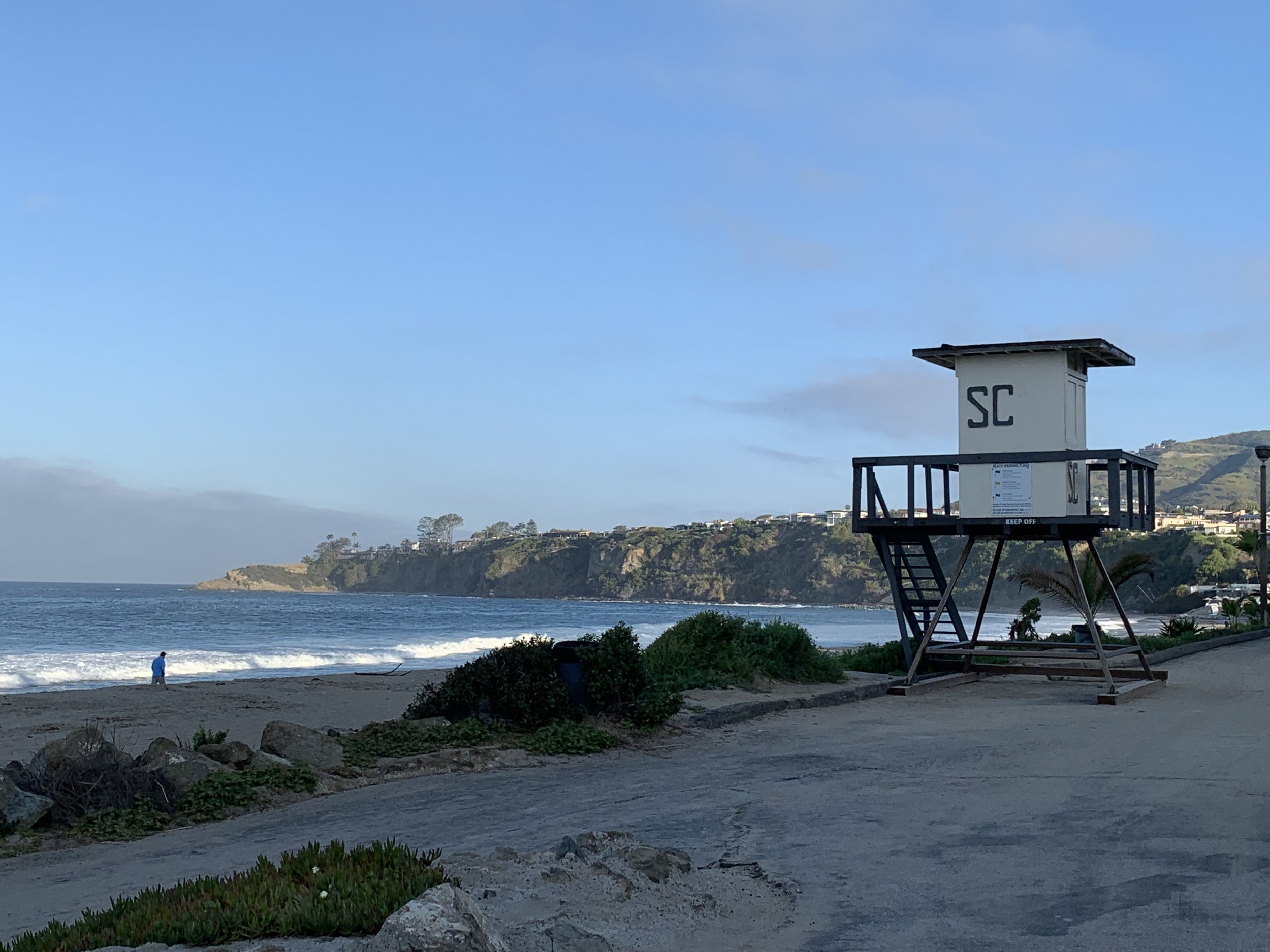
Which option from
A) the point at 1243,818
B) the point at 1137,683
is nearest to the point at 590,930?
the point at 1243,818

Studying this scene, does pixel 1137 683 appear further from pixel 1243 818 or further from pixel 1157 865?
pixel 1157 865

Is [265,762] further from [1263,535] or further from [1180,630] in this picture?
[1263,535]

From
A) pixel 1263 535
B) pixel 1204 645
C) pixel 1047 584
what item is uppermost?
pixel 1263 535

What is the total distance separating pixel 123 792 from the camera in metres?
8.79

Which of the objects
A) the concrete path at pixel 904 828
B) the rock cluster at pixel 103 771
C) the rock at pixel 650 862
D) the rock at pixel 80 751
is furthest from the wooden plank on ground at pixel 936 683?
the rock at pixel 650 862

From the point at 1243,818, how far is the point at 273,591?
202 meters

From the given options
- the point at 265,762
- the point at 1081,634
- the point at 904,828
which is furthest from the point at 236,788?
the point at 1081,634

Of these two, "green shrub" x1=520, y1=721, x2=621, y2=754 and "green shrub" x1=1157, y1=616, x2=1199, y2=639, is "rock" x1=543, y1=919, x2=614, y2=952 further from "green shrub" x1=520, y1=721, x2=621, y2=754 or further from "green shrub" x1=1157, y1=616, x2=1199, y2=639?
"green shrub" x1=1157, y1=616, x2=1199, y2=639

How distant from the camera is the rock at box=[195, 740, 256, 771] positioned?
9992 mm

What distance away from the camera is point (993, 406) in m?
18.1

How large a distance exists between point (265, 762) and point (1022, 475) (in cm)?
1200

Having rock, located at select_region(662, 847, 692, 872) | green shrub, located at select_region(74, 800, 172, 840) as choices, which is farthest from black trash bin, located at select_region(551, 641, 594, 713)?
rock, located at select_region(662, 847, 692, 872)

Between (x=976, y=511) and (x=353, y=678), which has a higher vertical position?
(x=976, y=511)

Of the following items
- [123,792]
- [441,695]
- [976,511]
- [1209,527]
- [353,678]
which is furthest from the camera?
[1209,527]
